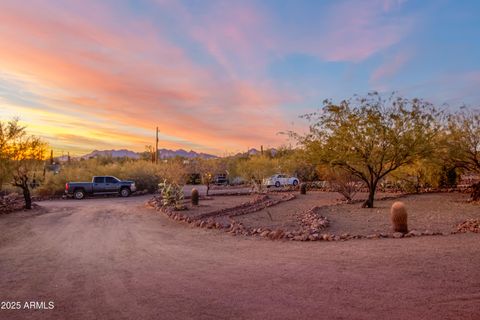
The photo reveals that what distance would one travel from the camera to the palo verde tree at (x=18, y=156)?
2215 centimetres

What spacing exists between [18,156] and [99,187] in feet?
33.5

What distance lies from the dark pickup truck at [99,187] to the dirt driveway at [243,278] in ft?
67.1

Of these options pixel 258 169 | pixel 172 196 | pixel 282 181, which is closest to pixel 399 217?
pixel 172 196

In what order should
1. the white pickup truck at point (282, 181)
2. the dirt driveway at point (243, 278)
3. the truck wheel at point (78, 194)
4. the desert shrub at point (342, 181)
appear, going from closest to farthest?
the dirt driveway at point (243, 278) < the desert shrub at point (342, 181) < the truck wheel at point (78, 194) < the white pickup truck at point (282, 181)

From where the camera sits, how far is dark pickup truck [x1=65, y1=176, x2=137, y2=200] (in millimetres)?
31516

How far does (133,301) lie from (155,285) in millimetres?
859

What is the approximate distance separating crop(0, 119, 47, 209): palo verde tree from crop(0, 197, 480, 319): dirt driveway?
1184 centimetres

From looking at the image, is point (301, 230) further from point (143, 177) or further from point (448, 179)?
point (143, 177)

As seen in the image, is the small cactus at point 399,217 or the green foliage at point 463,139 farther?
the green foliage at point 463,139

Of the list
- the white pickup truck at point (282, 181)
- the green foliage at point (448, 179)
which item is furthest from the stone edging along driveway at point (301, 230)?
the white pickup truck at point (282, 181)

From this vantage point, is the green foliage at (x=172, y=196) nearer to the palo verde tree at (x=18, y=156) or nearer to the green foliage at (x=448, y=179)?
the palo verde tree at (x=18, y=156)

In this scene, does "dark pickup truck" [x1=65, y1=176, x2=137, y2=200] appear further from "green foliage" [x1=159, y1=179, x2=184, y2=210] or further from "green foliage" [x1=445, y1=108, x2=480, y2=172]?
"green foliage" [x1=445, y1=108, x2=480, y2=172]

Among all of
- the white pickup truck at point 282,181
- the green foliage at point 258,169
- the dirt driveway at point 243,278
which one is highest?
the green foliage at point 258,169

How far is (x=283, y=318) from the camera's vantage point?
5.14 meters
